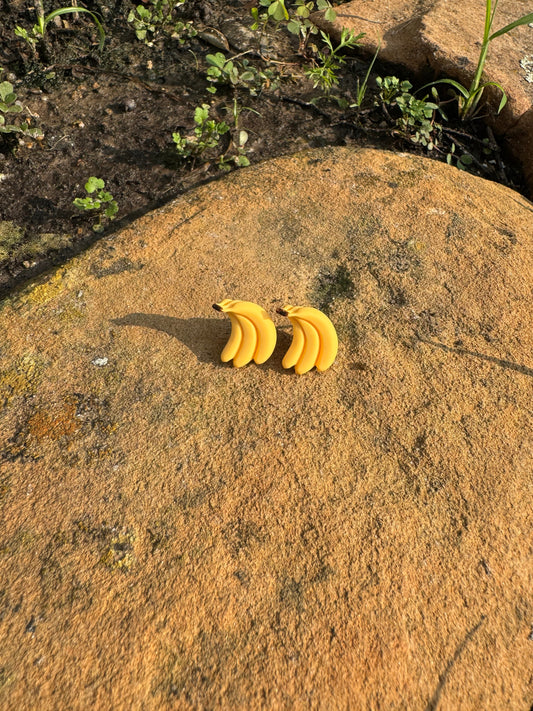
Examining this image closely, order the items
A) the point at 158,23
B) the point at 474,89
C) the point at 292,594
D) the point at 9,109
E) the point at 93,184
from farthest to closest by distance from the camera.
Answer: the point at 158,23 → the point at 474,89 → the point at 9,109 → the point at 93,184 → the point at 292,594

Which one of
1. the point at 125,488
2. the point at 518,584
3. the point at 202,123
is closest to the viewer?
the point at 518,584

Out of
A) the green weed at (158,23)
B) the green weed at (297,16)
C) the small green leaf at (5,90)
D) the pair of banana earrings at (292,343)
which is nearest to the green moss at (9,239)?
the small green leaf at (5,90)

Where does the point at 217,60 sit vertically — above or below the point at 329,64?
below

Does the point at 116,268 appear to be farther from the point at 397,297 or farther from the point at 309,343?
the point at 397,297

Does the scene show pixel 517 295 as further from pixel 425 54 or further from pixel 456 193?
pixel 425 54

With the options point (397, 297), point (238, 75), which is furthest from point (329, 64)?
point (397, 297)

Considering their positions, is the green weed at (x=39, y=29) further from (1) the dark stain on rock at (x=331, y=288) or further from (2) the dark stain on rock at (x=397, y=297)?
(2) the dark stain on rock at (x=397, y=297)

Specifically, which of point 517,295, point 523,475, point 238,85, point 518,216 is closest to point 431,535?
point 523,475
